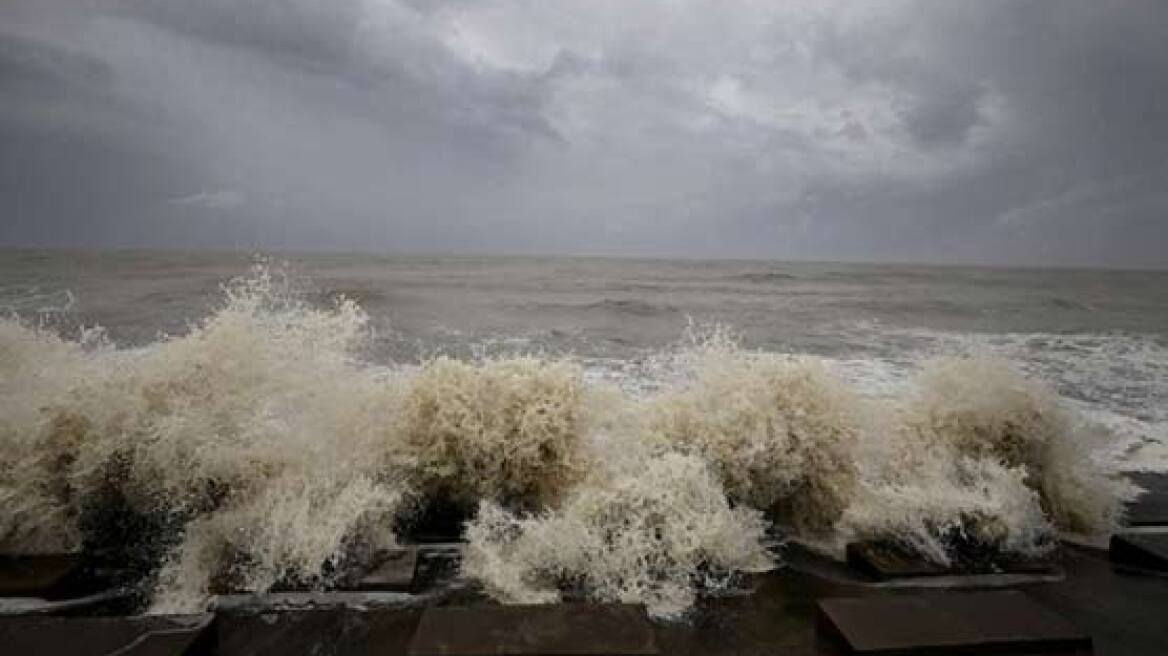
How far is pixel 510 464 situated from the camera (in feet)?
13.3

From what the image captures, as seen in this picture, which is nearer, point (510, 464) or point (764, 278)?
point (510, 464)

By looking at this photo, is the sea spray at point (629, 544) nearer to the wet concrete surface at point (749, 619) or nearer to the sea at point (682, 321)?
the wet concrete surface at point (749, 619)

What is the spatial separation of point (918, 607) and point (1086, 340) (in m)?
15.7

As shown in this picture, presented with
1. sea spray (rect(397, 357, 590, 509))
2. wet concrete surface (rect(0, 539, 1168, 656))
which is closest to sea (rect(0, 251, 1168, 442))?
sea spray (rect(397, 357, 590, 509))

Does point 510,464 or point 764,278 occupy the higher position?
point 764,278

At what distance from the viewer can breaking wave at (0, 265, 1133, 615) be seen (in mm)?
3283

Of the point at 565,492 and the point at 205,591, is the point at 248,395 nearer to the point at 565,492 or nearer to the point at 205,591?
the point at 205,591

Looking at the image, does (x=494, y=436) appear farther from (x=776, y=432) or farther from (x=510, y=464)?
(x=776, y=432)

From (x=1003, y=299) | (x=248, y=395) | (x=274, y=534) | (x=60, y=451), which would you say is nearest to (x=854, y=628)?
(x=274, y=534)

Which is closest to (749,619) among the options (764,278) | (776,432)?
(776,432)

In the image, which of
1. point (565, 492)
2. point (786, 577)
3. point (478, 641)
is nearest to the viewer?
point (478, 641)

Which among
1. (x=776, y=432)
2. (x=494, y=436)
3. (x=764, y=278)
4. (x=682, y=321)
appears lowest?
→ (x=682, y=321)

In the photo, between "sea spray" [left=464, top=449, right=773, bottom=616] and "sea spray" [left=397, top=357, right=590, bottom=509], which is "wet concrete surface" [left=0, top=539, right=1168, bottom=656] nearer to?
"sea spray" [left=464, top=449, right=773, bottom=616]

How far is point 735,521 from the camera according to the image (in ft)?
11.7
